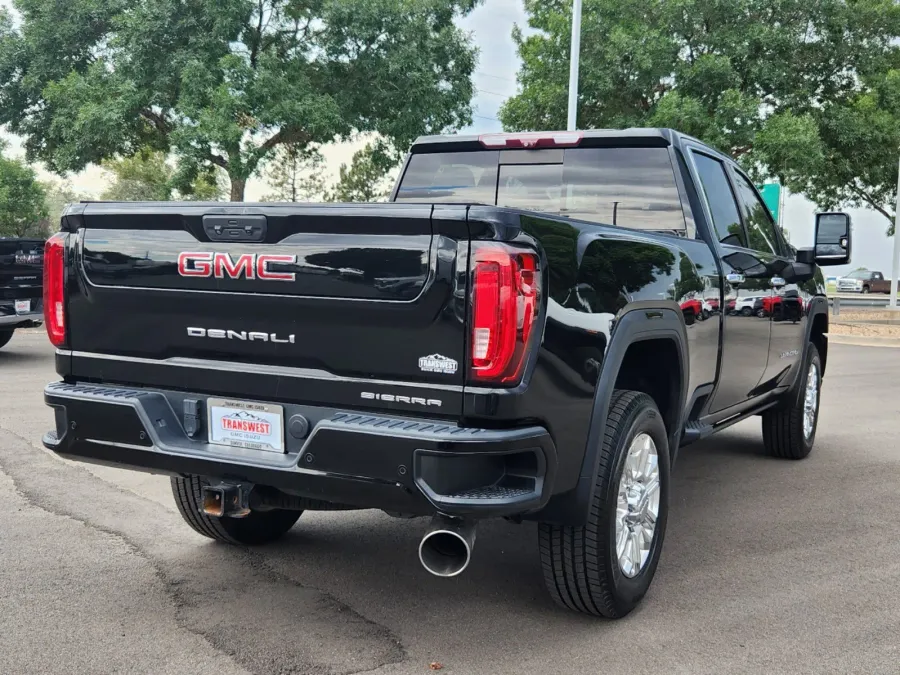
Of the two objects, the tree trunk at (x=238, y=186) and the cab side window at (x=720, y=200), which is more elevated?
the tree trunk at (x=238, y=186)

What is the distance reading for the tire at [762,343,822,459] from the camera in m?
6.34

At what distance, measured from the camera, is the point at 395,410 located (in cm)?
296

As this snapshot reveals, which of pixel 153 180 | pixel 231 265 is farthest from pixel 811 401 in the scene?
pixel 153 180

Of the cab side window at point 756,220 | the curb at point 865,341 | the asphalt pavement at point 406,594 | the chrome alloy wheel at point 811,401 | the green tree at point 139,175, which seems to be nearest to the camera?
the asphalt pavement at point 406,594

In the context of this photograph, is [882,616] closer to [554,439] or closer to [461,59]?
[554,439]

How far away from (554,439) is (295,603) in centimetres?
140

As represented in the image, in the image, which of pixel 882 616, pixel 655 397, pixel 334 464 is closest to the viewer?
pixel 334 464

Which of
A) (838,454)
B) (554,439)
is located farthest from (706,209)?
(838,454)

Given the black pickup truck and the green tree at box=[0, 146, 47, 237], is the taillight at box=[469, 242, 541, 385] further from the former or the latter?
the green tree at box=[0, 146, 47, 237]

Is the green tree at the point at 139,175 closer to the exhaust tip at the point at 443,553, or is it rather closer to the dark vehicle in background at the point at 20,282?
the dark vehicle in background at the point at 20,282

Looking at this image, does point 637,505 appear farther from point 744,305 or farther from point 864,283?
point 864,283

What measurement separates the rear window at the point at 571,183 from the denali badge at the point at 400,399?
175cm

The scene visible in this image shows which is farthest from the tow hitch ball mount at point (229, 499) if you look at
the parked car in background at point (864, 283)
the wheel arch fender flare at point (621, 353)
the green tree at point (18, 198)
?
the parked car in background at point (864, 283)

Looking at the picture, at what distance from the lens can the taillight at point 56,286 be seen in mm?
3517
